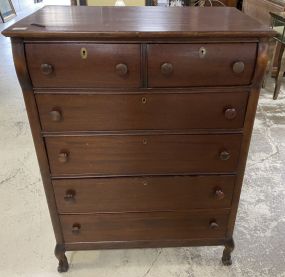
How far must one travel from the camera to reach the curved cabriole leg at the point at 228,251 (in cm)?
134

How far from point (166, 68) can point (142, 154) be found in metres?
0.34

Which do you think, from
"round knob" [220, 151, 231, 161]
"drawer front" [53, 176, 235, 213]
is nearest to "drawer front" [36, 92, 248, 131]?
"round knob" [220, 151, 231, 161]

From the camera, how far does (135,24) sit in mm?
974

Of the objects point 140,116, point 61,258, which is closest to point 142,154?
point 140,116

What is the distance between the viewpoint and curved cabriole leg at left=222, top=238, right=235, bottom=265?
4.41 feet

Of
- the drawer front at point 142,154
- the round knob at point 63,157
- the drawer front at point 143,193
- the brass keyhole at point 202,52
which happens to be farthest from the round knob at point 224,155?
the round knob at point 63,157

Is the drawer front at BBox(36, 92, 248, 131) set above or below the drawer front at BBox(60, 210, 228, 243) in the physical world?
above

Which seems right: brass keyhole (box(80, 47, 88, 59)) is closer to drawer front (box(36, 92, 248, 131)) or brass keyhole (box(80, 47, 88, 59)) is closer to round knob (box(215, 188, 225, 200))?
drawer front (box(36, 92, 248, 131))

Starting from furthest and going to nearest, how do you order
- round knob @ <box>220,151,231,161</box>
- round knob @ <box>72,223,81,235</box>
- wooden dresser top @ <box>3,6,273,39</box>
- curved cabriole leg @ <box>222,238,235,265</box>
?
1. curved cabriole leg @ <box>222,238,235,265</box>
2. round knob @ <box>72,223,81,235</box>
3. round knob @ <box>220,151,231,161</box>
4. wooden dresser top @ <box>3,6,273,39</box>

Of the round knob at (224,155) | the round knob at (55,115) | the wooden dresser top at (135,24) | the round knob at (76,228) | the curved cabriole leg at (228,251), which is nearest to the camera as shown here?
the wooden dresser top at (135,24)

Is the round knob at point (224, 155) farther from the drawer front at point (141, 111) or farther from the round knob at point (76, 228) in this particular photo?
the round knob at point (76, 228)

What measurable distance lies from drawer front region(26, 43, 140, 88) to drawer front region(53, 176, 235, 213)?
40 centimetres

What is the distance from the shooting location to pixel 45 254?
148 centimetres

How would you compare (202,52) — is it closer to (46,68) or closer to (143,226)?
(46,68)
